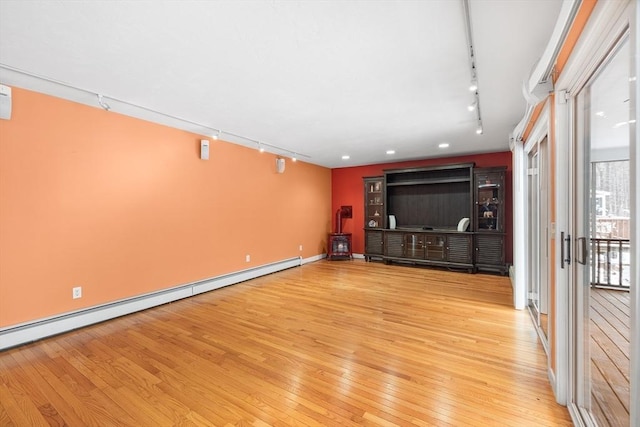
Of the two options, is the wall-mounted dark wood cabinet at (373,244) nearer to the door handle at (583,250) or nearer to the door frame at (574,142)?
the door frame at (574,142)

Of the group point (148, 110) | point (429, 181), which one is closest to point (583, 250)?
point (148, 110)

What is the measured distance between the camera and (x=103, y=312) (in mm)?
3180

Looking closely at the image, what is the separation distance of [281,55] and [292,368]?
245 centimetres

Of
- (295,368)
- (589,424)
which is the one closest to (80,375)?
(295,368)

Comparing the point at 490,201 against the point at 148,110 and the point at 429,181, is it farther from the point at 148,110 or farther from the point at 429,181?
the point at 148,110

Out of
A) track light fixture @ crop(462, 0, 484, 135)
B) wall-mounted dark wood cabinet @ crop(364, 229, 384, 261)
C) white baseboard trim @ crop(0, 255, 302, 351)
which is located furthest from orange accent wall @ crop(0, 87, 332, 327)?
track light fixture @ crop(462, 0, 484, 135)

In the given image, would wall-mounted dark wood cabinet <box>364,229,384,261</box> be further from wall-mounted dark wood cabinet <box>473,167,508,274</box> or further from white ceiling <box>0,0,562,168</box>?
white ceiling <box>0,0,562,168</box>

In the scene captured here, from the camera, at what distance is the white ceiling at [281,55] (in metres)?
1.66

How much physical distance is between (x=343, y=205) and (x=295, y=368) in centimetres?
547

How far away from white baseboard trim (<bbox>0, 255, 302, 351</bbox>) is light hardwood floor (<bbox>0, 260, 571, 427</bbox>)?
109 mm

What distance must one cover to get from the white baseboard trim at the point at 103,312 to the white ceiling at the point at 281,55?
7.46 ft

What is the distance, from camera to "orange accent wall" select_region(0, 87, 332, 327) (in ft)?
8.62

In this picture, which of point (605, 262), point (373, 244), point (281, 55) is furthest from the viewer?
point (373, 244)

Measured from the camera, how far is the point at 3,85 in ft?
8.15
